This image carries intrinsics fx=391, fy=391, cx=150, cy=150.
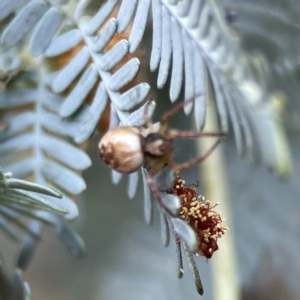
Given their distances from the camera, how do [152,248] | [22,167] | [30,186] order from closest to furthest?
[30,186] < [22,167] < [152,248]

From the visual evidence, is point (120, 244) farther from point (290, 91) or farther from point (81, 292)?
point (290, 91)

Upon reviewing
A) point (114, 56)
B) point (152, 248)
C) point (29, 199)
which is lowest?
point (152, 248)

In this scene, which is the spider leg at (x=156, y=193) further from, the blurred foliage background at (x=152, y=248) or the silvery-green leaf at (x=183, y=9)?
the blurred foliage background at (x=152, y=248)

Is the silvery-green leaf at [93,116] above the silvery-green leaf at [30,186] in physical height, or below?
above

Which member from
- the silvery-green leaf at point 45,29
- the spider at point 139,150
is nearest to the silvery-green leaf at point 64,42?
the silvery-green leaf at point 45,29

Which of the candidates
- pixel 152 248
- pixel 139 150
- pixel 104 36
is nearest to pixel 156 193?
pixel 139 150

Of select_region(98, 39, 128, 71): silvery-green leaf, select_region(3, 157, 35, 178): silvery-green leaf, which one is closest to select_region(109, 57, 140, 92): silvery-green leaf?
select_region(98, 39, 128, 71): silvery-green leaf

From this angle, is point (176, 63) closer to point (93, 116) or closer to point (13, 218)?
point (93, 116)

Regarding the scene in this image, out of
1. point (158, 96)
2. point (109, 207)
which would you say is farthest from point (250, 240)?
point (158, 96)
